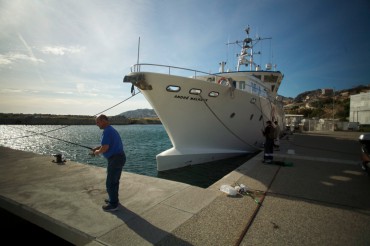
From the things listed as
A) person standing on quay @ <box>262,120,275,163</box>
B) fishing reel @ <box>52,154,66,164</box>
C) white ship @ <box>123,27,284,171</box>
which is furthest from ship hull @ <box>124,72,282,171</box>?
fishing reel @ <box>52,154,66,164</box>

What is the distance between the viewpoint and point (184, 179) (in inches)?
368

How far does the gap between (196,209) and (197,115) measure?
22.3 feet

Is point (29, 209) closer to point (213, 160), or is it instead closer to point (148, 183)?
point (148, 183)

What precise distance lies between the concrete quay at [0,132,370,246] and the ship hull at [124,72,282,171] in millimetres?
4310

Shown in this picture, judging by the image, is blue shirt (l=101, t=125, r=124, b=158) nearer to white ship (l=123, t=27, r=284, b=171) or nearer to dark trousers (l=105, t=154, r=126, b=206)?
dark trousers (l=105, t=154, r=126, b=206)

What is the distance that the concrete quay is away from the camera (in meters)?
3.05

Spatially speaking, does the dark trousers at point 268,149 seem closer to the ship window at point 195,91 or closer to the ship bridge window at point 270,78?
the ship window at point 195,91

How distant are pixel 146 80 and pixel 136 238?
6981 mm

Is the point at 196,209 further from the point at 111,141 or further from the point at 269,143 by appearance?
the point at 269,143

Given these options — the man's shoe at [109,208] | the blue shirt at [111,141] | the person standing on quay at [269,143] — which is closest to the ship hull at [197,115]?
the person standing on quay at [269,143]

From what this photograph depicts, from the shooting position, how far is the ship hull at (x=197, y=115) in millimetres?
9398

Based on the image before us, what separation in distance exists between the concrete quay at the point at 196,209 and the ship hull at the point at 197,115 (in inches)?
170

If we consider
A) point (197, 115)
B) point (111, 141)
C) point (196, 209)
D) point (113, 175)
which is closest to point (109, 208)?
point (113, 175)

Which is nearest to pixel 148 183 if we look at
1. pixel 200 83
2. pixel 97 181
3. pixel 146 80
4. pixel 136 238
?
pixel 97 181
